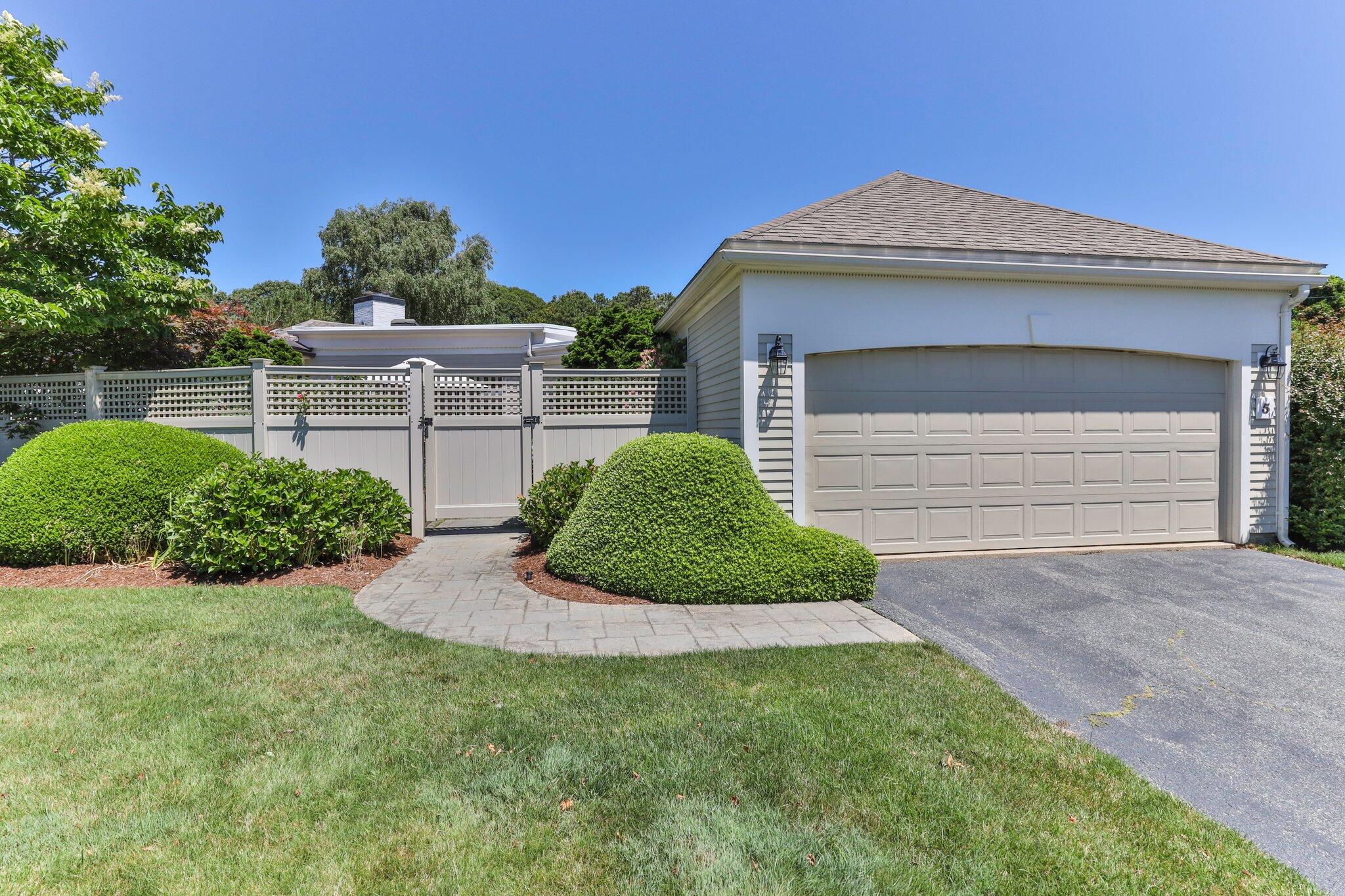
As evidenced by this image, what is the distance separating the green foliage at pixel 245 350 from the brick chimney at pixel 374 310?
162 inches

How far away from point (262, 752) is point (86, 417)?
25.7ft

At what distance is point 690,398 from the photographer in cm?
732

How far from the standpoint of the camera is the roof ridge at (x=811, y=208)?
19.1 feet

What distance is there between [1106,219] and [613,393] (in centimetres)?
643

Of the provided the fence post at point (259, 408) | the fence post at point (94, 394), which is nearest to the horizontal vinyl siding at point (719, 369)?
the fence post at point (259, 408)

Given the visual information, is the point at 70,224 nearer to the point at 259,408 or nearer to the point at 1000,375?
the point at 259,408

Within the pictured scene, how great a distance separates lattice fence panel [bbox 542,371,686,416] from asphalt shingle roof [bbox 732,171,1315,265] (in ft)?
7.47

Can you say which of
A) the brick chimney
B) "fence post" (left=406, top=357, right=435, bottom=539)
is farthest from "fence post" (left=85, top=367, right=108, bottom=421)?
the brick chimney

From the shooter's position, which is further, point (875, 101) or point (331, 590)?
point (875, 101)

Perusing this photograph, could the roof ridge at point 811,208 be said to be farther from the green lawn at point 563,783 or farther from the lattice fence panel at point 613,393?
the green lawn at point 563,783

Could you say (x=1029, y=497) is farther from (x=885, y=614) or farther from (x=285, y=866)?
(x=285, y=866)

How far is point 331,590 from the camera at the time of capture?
186 inches


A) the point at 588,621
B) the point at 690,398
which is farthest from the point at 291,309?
the point at 588,621

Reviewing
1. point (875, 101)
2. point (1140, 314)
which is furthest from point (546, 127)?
point (1140, 314)
